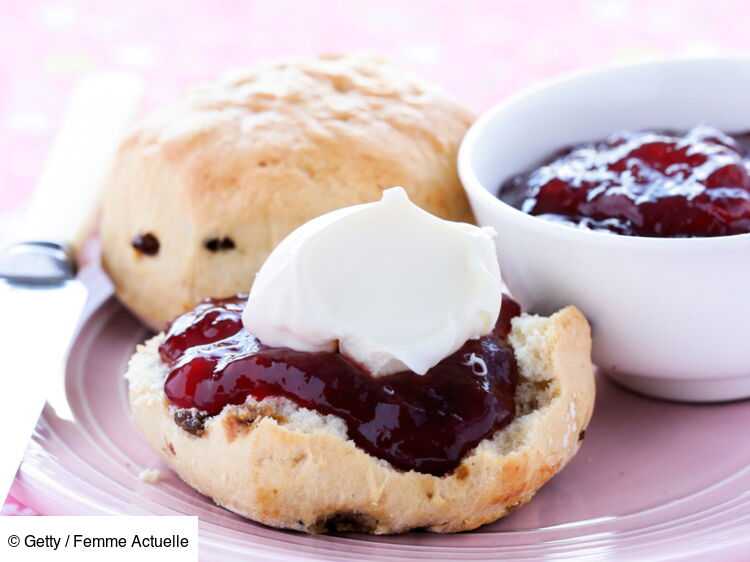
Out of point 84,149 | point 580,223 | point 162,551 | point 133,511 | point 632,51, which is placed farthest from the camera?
point 632,51

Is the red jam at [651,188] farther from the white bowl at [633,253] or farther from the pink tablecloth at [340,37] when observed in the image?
the pink tablecloth at [340,37]

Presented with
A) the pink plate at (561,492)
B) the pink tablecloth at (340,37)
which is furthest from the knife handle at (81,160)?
the pink tablecloth at (340,37)

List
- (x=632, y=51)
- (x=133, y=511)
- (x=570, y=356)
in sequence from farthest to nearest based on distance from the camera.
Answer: (x=632, y=51), (x=570, y=356), (x=133, y=511)

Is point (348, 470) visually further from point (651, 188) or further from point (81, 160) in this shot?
point (81, 160)

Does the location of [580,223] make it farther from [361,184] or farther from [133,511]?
[133,511]

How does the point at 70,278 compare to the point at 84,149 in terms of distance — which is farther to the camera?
the point at 84,149

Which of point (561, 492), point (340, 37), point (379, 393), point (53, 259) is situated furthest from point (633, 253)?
point (340, 37)

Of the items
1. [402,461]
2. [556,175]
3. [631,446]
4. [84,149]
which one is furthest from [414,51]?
[402,461]
